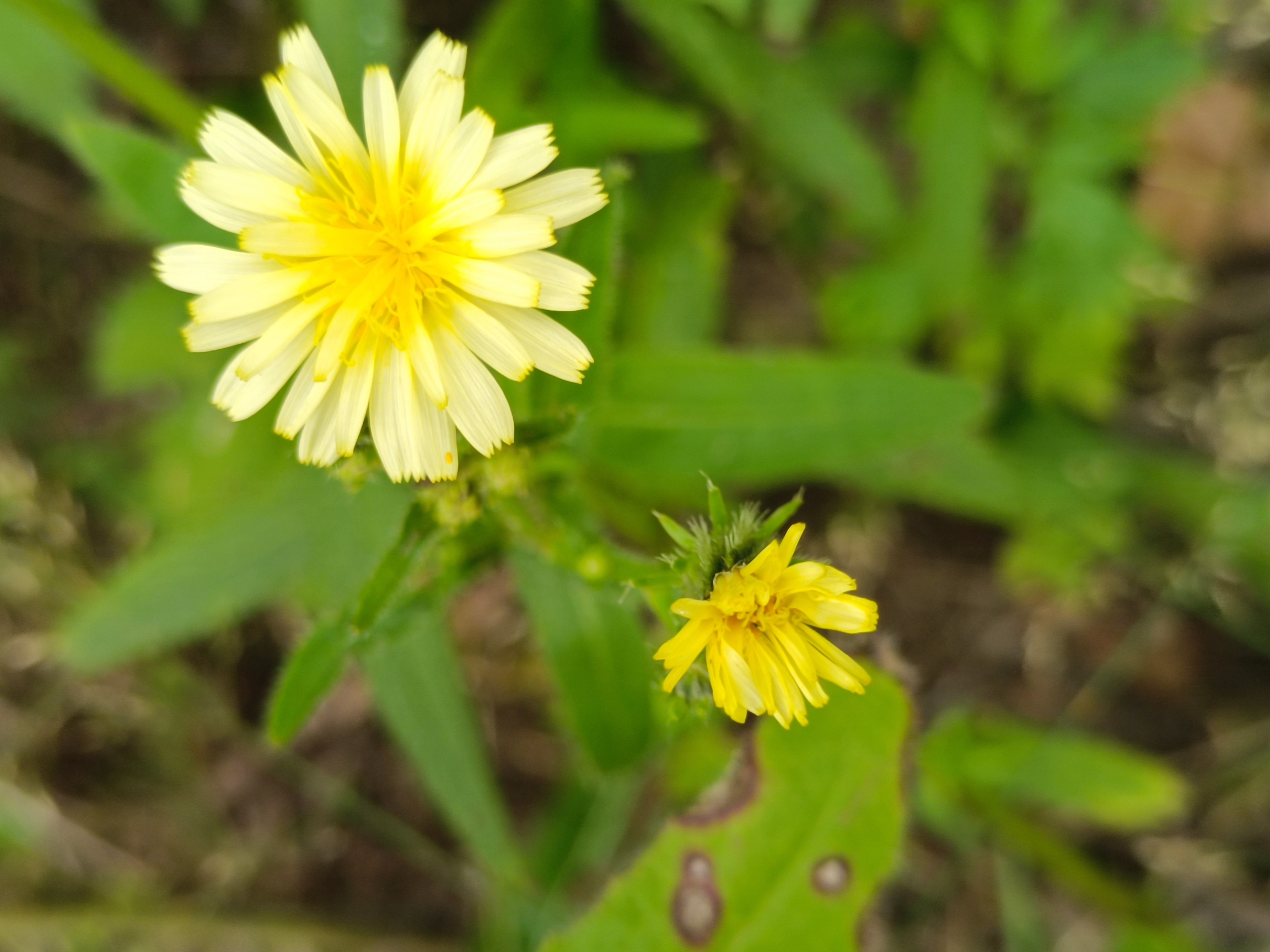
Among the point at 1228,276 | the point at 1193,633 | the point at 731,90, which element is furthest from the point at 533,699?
the point at 1228,276

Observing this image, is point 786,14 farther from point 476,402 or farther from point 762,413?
point 476,402

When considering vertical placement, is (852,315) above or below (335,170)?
above

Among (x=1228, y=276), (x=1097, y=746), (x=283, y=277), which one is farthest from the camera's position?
(x=1228, y=276)

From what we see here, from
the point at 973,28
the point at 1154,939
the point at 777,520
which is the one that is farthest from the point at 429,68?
the point at 1154,939

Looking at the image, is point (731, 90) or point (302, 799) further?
point (302, 799)

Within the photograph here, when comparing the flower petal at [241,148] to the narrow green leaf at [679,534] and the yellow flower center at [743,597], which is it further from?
the yellow flower center at [743,597]

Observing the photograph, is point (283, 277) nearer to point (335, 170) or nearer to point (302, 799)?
point (335, 170)
